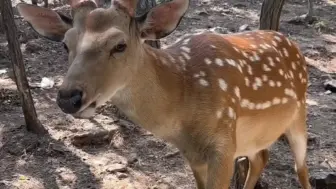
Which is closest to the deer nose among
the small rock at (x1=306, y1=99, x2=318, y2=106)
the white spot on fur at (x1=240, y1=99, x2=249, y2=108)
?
the white spot on fur at (x1=240, y1=99, x2=249, y2=108)

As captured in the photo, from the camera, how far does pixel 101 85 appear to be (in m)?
2.89

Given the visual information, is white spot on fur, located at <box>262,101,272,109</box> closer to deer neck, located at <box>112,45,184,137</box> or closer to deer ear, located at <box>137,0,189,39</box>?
deer neck, located at <box>112,45,184,137</box>

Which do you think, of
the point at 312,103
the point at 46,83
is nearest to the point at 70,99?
the point at 46,83

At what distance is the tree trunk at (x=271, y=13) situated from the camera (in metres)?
5.50

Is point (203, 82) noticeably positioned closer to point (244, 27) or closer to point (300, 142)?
point (300, 142)

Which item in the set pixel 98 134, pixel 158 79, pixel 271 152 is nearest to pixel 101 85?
pixel 158 79

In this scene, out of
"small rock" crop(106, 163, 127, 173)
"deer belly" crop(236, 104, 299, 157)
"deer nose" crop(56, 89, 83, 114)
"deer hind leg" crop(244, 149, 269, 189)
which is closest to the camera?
"deer nose" crop(56, 89, 83, 114)

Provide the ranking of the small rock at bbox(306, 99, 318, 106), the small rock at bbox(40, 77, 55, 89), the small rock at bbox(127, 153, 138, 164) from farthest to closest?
the small rock at bbox(306, 99, 318, 106), the small rock at bbox(40, 77, 55, 89), the small rock at bbox(127, 153, 138, 164)

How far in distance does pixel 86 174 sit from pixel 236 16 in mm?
7490

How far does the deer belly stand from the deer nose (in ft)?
4.90

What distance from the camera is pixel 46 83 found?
23.1ft

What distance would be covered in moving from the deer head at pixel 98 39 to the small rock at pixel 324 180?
255 cm

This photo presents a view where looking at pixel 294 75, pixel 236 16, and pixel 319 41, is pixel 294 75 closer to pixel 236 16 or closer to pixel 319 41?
pixel 319 41

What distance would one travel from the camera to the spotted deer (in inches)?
116
